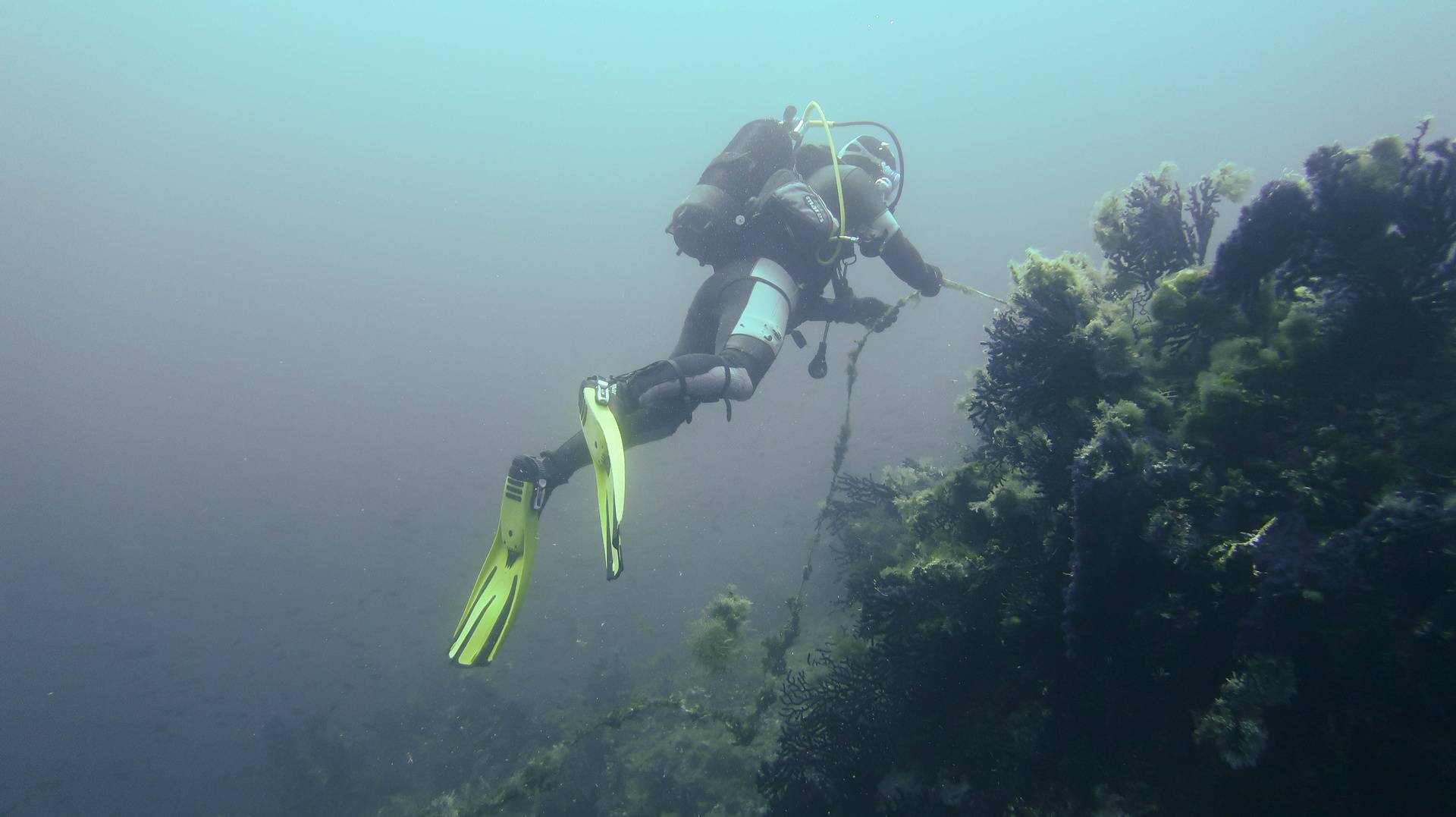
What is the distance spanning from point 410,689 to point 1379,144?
1869 centimetres

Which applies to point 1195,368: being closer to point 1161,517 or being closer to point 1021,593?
point 1161,517

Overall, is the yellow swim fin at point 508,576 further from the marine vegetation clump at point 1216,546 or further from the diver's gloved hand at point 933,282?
the diver's gloved hand at point 933,282

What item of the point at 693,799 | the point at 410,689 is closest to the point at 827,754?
the point at 693,799

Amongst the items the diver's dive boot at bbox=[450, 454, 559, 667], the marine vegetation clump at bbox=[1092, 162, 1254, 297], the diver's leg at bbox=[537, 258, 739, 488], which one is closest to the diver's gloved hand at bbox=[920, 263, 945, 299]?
the diver's leg at bbox=[537, 258, 739, 488]

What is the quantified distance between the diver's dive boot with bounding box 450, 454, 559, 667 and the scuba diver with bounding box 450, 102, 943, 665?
1cm

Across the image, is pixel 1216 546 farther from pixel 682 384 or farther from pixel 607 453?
pixel 607 453

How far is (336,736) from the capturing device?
45.2 feet

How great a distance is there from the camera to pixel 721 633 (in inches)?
161

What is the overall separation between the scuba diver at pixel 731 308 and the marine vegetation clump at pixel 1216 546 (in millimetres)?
1766

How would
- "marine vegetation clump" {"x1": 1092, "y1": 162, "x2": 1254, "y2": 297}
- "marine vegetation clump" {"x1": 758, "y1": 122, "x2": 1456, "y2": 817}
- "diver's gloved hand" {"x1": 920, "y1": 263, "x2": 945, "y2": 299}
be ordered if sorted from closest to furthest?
"marine vegetation clump" {"x1": 758, "y1": 122, "x2": 1456, "y2": 817}
"marine vegetation clump" {"x1": 1092, "y1": 162, "x2": 1254, "y2": 297}
"diver's gloved hand" {"x1": 920, "y1": 263, "x2": 945, "y2": 299}

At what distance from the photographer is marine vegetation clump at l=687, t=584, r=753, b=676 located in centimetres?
407

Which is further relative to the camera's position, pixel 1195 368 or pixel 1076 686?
pixel 1195 368

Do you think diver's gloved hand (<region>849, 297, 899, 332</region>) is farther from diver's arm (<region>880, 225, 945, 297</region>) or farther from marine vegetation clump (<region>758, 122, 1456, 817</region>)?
marine vegetation clump (<region>758, 122, 1456, 817</region>)

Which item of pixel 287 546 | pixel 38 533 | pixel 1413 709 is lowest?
pixel 38 533
